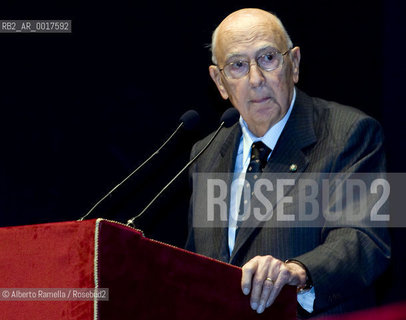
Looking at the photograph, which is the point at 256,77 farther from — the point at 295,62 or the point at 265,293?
the point at 265,293

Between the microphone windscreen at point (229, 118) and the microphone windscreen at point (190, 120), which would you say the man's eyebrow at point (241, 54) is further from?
the microphone windscreen at point (190, 120)

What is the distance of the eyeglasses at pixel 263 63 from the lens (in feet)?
7.77

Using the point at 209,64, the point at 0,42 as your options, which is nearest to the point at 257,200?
the point at 209,64

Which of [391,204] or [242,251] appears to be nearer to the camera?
[242,251]

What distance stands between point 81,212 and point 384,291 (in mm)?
1290

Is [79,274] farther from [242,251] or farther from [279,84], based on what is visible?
[279,84]

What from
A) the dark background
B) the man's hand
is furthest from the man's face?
the man's hand

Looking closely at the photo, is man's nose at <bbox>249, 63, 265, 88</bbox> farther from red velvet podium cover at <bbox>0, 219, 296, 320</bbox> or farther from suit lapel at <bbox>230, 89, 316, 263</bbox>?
red velvet podium cover at <bbox>0, 219, 296, 320</bbox>

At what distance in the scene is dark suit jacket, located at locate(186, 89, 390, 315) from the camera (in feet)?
5.67

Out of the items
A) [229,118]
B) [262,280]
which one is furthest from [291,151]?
[262,280]

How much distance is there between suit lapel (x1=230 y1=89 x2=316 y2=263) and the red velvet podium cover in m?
0.71

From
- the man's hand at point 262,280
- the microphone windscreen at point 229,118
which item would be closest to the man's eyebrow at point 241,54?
the microphone windscreen at point 229,118

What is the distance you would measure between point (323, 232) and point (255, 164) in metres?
0.39

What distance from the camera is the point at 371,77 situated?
281 cm
